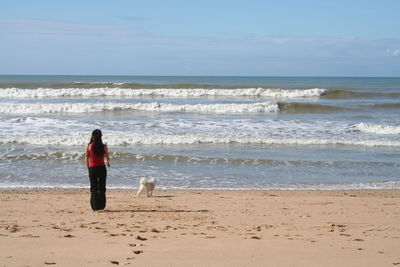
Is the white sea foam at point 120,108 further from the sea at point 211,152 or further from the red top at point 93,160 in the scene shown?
the red top at point 93,160

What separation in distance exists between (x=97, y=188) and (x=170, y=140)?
832 cm

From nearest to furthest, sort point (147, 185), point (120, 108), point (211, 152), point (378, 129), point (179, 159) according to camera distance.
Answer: point (147, 185), point (179, 159), point (211, 152), point (378, 129), point (120, 108)

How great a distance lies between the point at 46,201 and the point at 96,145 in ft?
4.74

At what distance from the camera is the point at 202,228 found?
6348mm

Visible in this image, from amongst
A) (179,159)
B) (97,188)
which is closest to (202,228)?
(97,188)

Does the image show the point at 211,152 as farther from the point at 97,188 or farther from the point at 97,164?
the point at 97,188

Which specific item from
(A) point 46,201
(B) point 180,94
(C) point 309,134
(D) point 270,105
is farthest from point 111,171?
(B) point 180,94

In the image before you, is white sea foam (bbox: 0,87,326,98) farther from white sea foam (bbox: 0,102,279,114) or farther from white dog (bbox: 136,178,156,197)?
white dog (bbox: 136,178,156,197)

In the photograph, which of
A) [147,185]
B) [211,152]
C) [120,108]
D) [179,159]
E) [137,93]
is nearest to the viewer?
[147,185]

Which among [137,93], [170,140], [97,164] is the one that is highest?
[137,93]

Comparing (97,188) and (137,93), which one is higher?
(137,93)

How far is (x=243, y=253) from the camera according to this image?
4.87 m

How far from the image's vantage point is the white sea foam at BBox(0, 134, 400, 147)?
15594 mm

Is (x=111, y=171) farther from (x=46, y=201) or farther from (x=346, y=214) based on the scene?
(x=346, y=214)
